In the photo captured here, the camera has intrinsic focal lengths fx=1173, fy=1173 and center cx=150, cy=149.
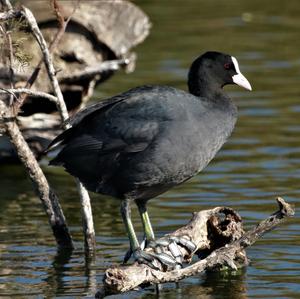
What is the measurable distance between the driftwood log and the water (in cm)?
25

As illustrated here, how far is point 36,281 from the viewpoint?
840cm

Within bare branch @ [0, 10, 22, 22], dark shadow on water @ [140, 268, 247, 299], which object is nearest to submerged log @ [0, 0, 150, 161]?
bare branch @ [0, 10, 22, 22]

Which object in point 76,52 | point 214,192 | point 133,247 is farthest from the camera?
point 76,52

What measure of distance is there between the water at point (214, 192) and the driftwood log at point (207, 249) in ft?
0.83

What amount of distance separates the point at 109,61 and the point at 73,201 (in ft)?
4.47

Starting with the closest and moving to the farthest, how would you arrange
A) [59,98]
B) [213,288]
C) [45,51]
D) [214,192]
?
[213,288]
[45,51]
[59,98]
[214,192]

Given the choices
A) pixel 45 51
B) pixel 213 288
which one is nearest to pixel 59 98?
pixel 45 51

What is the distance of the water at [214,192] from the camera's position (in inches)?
326

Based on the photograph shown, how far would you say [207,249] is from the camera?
8.40 metres

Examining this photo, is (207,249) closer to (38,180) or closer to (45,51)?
(38,180)

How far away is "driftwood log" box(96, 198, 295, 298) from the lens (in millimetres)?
6996


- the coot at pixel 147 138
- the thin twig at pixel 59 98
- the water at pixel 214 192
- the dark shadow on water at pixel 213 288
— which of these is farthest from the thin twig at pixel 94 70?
the dark shadow on water at pixel 213 288

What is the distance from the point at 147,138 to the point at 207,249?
1062 mm

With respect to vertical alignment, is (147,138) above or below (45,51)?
below
